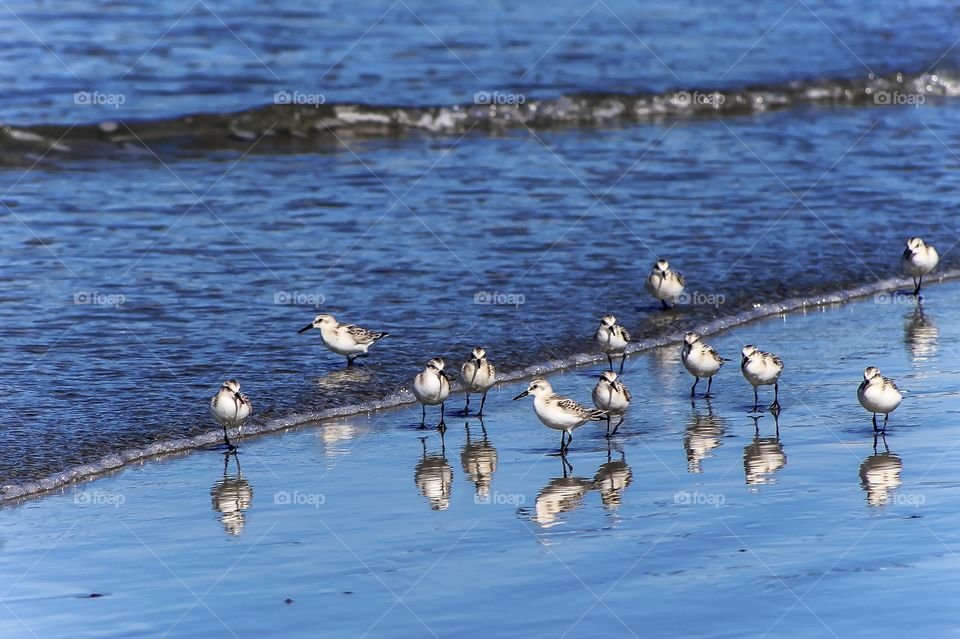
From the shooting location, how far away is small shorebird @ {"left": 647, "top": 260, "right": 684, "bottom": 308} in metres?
14.0

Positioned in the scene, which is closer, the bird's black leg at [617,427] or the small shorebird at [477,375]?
the bird's black leg at [617,427]

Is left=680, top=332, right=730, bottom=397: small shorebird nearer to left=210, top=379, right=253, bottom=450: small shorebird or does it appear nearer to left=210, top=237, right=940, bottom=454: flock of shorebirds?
left=210, top=237, right=940, bottom=454: flock of shorebirds

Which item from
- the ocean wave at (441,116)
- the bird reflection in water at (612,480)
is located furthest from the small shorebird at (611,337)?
the ocean wave at (441,116)

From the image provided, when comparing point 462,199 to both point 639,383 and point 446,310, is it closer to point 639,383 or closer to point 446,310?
point 446,310

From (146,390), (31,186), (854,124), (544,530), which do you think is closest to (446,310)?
(146,390)

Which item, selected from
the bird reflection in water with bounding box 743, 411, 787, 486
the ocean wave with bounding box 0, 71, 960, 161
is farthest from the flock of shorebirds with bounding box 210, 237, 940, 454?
the ocean wave with bounding box 0, 71, 960, 161

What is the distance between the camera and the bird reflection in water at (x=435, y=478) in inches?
355

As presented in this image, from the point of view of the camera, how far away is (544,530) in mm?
8281

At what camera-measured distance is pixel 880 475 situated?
30.0 feet

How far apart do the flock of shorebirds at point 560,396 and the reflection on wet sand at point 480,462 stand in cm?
46

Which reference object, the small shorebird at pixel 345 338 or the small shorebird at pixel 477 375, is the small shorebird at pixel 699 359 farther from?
the small shorebird at pixel 345 338

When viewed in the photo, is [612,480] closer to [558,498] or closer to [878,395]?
[558,498]

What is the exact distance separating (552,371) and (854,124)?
14.7 metres

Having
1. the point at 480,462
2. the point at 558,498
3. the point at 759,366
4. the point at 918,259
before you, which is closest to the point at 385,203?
the point at 918,259
